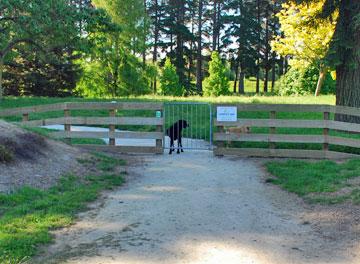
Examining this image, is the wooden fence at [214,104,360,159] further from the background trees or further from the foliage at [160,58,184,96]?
the foliage at [160,58,184,96]

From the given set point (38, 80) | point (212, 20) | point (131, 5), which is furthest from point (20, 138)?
point (212, 20)

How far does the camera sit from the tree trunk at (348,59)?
41.2 feet

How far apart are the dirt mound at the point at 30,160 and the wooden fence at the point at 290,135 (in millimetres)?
3823

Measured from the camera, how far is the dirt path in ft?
15.8

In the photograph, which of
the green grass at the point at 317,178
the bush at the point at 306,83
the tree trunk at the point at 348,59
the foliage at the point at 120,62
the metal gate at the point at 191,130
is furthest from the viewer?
the foliage at the point at 120,62

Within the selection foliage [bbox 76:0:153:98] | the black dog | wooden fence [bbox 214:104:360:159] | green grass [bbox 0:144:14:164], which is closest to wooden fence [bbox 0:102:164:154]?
the black dog

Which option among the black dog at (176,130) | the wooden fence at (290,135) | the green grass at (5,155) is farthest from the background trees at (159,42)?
the green grass at (5,155)

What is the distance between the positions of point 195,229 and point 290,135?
6132mm

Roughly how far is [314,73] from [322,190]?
30.3 m

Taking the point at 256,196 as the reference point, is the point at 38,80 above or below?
above

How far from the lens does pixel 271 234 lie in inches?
220

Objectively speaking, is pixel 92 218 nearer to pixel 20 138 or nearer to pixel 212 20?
pixel 20 138

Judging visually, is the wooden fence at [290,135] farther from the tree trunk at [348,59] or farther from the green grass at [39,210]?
the green grass at [39,210]

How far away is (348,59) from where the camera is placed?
1283cm
